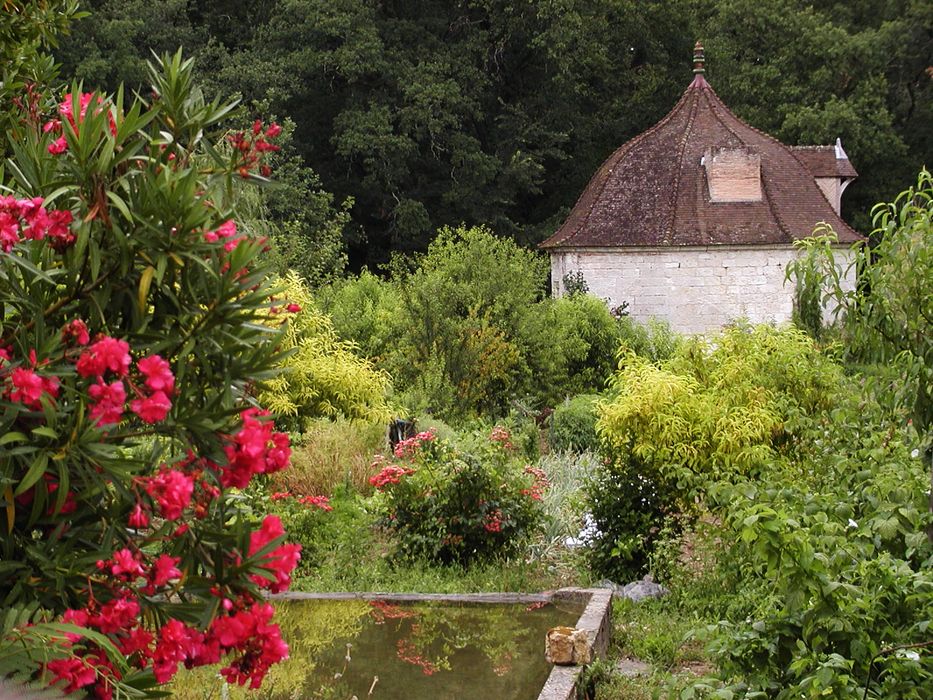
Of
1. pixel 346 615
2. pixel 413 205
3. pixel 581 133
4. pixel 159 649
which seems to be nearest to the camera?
pixel 159 649

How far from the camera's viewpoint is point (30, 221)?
2.97 m

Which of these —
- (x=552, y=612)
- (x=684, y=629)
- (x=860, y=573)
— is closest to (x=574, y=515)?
(x=552, y=612)

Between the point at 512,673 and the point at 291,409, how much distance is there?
675 cm

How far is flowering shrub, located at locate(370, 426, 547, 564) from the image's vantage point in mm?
9852

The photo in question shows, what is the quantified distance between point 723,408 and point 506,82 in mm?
28872

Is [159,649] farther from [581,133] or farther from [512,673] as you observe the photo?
[581,133]

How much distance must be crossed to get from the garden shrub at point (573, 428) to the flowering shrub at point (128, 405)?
1274cm

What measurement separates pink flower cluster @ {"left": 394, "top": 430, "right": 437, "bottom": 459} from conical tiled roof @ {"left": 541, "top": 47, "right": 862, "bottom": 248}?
15344 mm

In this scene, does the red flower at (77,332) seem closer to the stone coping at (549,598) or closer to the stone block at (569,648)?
the stone block at (569,648)

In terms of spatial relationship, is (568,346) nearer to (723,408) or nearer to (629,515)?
(629,515)

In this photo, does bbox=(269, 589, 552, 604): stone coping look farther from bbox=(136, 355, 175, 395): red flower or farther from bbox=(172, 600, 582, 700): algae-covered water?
bbox=(136, 355, 175, 395): red flower

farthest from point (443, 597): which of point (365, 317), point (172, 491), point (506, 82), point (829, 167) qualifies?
point (506, 82)

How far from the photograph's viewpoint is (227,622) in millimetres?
3084

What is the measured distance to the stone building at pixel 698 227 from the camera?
82.0 ft
